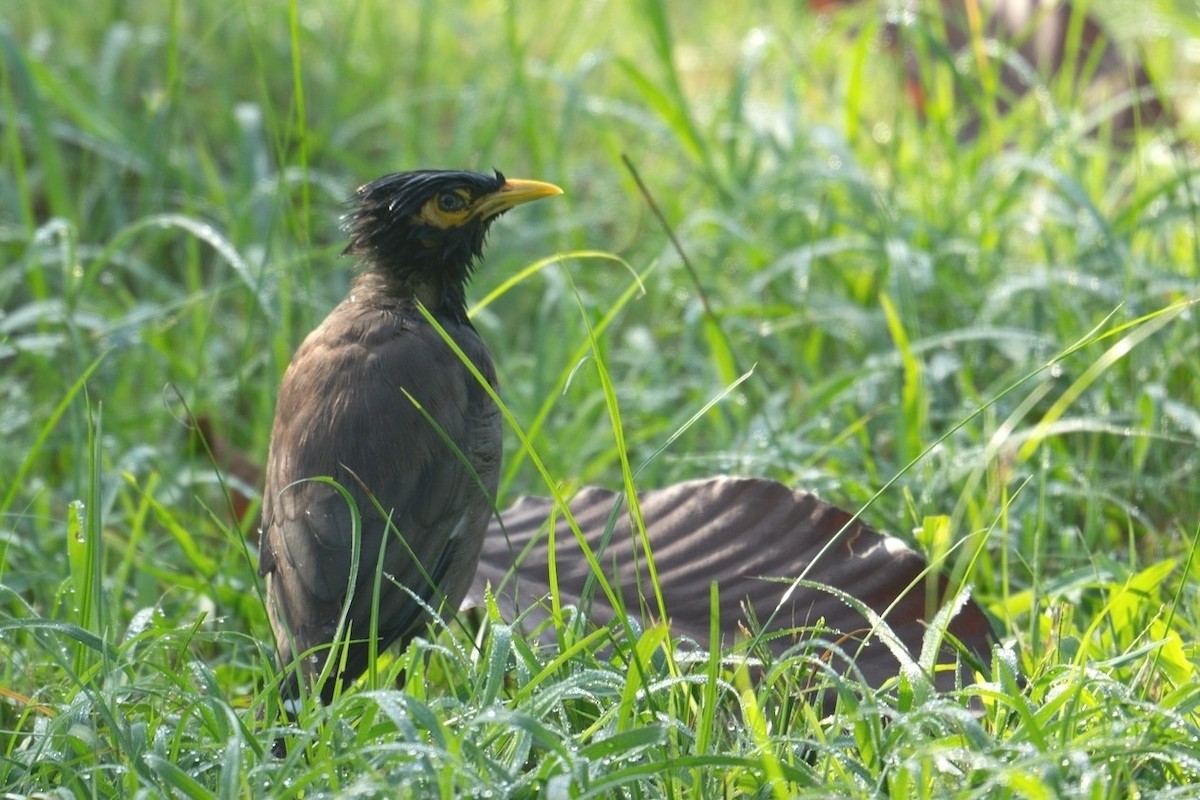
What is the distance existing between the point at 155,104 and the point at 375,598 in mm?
2321

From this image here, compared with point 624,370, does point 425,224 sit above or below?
above

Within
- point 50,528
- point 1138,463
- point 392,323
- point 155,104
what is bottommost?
point 50,528

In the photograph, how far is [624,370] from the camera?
14.9ft

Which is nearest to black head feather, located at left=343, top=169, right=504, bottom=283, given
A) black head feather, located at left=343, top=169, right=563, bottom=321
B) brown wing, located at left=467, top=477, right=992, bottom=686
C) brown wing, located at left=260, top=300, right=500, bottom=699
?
black head feather, located at left=343, top=169, right=563, bottom=321

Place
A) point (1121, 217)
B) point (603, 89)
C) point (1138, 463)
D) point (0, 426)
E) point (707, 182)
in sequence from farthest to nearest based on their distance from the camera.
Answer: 1. point (603, 89)
2. point (707, 182)
3. point (1121, 217)
4. point (0, 426)
5. point (1138, 463)

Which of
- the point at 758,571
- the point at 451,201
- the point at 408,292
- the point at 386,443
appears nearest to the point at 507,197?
the point at 451,201

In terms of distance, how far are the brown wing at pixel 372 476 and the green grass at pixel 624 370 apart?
0.14 m

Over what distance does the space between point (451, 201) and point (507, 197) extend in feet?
0.41

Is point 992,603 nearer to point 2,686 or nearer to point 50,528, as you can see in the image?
point 2,686

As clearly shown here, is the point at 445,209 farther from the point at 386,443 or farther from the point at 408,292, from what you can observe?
the point at 386,443

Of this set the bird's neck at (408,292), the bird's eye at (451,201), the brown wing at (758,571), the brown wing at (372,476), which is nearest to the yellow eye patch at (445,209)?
the bird's eye at (451,201)

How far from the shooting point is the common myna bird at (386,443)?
2891mm

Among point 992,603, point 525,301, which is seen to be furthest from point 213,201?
point 992,603

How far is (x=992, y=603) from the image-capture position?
10.4 ft
